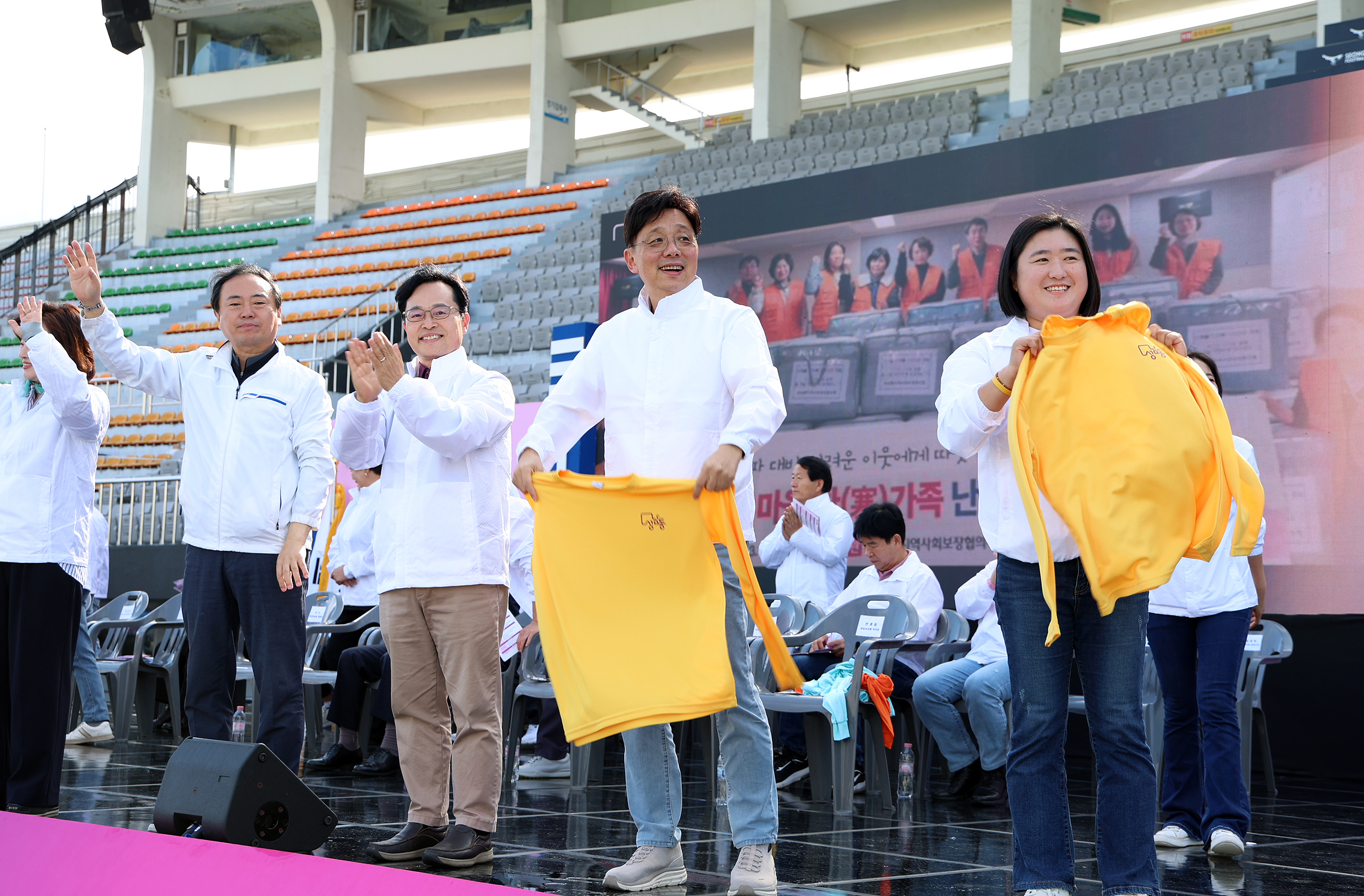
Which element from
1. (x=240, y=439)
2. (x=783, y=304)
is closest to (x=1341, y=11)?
(x=783, y=304)

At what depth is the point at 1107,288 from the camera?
6.52 metres

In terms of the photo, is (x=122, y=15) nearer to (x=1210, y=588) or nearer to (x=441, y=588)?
(x=441, y=588)

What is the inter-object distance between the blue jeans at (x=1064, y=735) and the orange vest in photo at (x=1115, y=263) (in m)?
4.28

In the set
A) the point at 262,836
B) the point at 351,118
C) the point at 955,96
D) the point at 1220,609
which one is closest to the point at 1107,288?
the point at 1220,609

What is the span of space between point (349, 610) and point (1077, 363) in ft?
17.2

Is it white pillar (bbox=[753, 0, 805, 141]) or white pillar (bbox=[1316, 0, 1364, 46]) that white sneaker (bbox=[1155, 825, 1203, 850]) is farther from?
white pillar (bbox=[753, 0, 805, 141])

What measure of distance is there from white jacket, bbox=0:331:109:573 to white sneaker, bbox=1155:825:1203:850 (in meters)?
3.39

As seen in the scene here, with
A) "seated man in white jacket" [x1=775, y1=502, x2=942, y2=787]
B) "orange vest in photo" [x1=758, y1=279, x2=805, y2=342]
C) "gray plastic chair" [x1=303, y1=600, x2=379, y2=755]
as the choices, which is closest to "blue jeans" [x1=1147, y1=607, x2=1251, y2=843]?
"seated man in white jacket" [x1=775, y1=502, x2=942, y2=787]

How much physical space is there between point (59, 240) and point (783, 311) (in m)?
17.6

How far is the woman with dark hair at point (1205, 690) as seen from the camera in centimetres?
358

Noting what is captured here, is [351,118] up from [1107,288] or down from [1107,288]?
up

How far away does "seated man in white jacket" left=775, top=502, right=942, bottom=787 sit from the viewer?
17.1ft

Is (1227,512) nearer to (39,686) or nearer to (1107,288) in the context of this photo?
(39,686)

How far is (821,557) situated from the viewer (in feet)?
20.0
